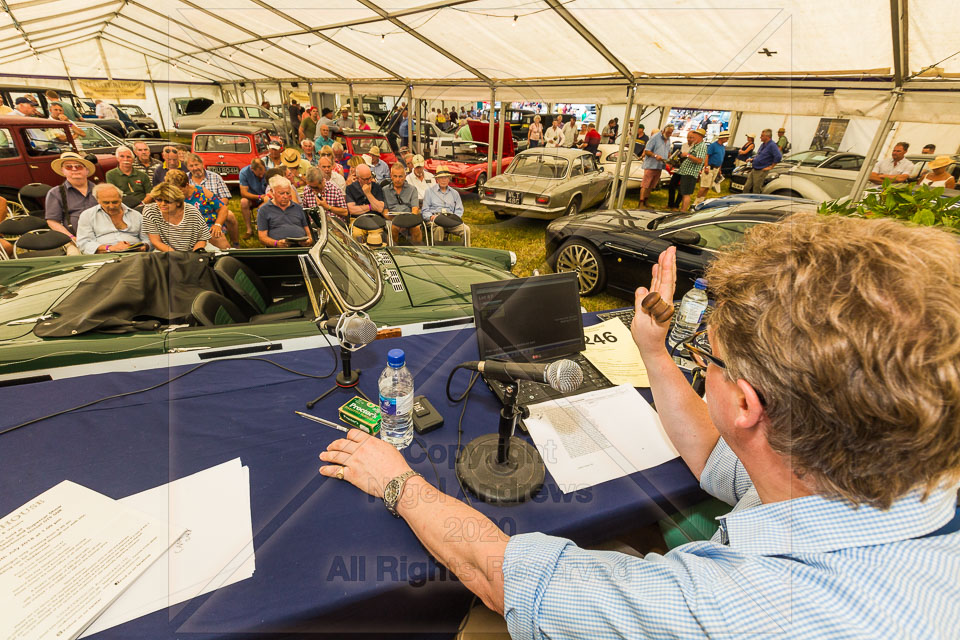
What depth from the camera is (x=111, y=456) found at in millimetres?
1238

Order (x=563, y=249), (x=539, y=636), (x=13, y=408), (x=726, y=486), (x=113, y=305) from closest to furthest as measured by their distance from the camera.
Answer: (x=539, y=636) < (x=726, y=486) < (x=13, y=408) < (x=113, y=305) < (x=563, y=249)

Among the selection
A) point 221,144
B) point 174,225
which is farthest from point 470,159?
point 174,225

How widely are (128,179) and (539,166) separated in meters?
6.28

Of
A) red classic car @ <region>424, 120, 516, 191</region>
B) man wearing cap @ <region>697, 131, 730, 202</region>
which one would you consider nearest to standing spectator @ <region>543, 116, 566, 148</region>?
red classic car @ <region>424, 120, 516, 191</region>

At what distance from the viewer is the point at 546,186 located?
6492mm

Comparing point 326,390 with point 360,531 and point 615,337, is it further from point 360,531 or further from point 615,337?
point 615,337

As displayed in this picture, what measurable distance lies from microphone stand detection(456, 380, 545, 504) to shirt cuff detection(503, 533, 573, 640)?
30 cm

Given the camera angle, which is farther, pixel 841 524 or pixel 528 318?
pixel 528 318

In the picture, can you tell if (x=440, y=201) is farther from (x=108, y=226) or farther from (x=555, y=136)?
(x=555, y=136)

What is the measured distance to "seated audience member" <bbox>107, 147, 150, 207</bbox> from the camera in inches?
211

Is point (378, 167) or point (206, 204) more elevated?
point (378, 167)

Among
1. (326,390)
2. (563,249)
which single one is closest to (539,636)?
(326,390)

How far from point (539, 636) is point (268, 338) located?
1.65m

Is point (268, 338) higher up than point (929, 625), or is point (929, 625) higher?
point (929, 625)
